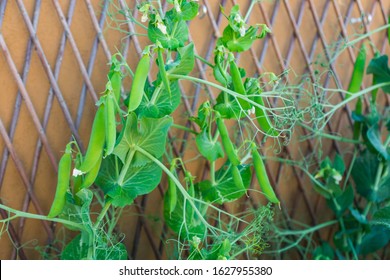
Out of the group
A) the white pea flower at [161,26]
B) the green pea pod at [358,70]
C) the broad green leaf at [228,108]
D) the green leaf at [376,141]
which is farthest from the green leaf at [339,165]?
the white pea flower at [161,26]

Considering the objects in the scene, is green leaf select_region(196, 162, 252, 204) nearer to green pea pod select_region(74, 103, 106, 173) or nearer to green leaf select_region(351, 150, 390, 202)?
green pea pod select_region(74, 103, 106, 173)

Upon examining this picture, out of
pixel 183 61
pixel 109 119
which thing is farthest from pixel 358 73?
pixel 109 119

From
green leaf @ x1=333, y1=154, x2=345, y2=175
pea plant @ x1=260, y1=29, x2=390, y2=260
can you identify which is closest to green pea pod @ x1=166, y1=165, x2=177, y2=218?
pea plant @ x1=260, y1=29, x2=390, y2=260

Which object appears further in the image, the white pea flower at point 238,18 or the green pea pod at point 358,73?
the green pea pod at point 358,73

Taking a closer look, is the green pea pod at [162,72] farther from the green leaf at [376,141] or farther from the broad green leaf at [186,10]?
the green leaf at [376,141]

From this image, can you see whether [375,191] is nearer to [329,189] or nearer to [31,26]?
[329,189]

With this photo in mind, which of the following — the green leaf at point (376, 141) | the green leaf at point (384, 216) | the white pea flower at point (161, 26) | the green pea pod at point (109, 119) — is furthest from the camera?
the green leaf at point (376, 141)
